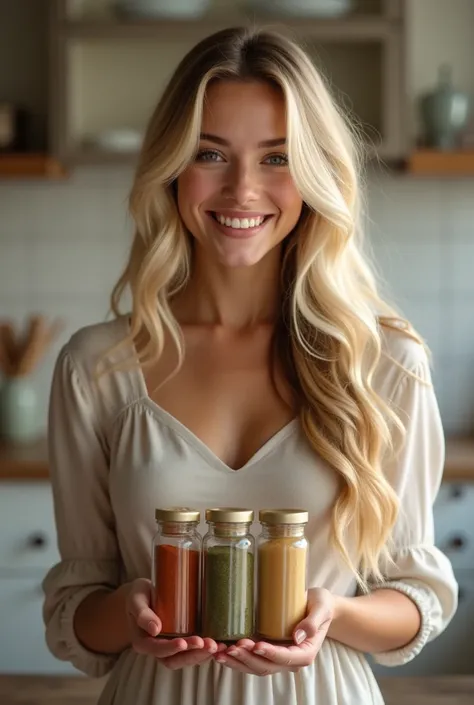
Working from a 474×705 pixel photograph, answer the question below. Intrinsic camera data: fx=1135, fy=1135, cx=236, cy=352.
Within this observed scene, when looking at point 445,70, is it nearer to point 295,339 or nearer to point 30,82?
point 30,82

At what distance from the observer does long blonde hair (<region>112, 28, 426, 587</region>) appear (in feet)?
4.72

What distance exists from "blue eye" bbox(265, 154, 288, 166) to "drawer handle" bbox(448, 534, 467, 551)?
1824 millimetres

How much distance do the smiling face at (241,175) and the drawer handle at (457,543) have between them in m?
1.77

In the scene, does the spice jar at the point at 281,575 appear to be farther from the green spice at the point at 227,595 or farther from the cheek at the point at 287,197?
the cheek at the point at 287,197

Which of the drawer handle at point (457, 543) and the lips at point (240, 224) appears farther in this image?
the drawer handle at point (457, 543)

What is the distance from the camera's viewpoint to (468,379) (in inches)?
143

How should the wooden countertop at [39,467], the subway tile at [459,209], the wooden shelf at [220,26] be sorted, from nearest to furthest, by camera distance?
the wooden countertop at [39,467] < the wooden shelf at [220,26] < the subway tile at [459,209]

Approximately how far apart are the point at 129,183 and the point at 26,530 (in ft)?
3.82

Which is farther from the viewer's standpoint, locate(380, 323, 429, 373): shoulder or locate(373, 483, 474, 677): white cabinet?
locate(373, 483, 474, 677): white cabinet

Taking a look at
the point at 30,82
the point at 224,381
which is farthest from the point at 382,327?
the point at 30,82

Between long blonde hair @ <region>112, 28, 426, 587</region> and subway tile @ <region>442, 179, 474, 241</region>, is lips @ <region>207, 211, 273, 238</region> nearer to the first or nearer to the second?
long blonde hair @ <region>112, 28, 426, 587</region>

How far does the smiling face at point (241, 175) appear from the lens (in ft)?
4.72

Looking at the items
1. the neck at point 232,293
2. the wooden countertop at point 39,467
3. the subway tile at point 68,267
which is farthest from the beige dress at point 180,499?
the subway tile at point 68,267

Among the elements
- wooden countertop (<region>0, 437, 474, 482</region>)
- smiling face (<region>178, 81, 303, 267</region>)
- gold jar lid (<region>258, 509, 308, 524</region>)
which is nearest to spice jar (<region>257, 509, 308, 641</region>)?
gold jar lid (<region>258, 509, 308, 524</region>)
